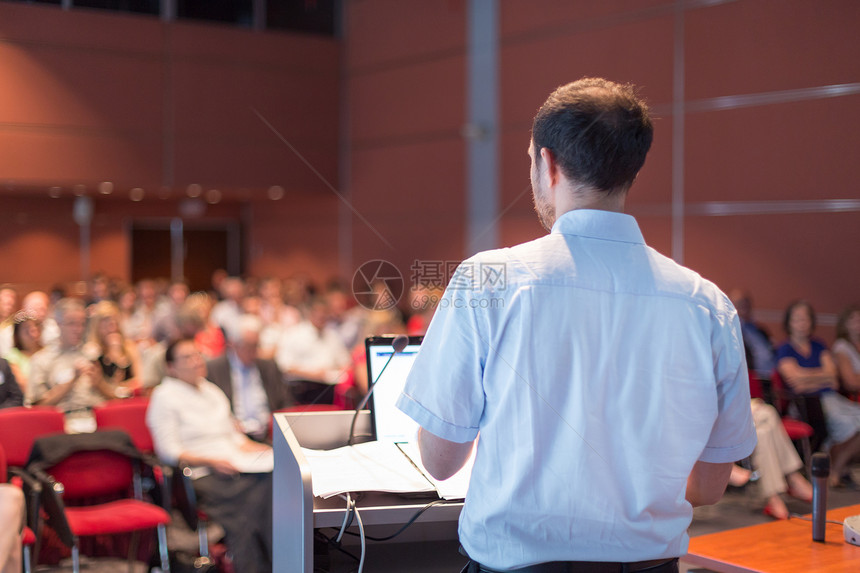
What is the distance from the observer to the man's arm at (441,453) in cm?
111

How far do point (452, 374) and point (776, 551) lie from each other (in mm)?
1210

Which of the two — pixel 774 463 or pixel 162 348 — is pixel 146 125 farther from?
pixel 774 463

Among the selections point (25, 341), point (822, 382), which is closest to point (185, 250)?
point (25, 341)

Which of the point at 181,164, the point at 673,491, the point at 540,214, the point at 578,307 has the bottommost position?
the point at 673,491

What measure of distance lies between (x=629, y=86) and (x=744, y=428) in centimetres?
53

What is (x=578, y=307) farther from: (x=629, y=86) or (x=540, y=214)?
(x=629, y=86)

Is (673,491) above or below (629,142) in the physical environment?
below

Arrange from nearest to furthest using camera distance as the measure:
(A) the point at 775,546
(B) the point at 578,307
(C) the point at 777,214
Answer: (B) the point at 578,307 → (A) the point at 775,546 → (C) the point at 777,214

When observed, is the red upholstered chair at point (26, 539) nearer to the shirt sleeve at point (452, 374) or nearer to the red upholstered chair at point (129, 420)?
the red upholstered chair at point (129, 420)

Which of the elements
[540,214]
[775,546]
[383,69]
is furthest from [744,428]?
[383,69]

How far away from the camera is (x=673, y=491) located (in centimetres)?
110

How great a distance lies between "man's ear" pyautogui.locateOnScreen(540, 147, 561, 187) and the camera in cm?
112

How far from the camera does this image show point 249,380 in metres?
4.51

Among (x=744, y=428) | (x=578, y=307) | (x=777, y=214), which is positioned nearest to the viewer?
(x=578, y=307)
